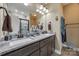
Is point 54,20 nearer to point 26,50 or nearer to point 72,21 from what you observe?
point 72,21

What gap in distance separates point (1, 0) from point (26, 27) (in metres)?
0.67

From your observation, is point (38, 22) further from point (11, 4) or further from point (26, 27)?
point (11, 4)

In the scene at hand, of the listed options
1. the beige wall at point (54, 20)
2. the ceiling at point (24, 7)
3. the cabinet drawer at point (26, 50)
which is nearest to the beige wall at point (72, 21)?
the beige wall at point (54, 20)

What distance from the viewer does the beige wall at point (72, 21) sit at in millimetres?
2080

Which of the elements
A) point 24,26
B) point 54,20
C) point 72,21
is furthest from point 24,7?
point 72,21

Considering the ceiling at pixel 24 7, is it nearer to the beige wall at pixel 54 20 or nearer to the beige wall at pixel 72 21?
the beige wall at pixel 54 20

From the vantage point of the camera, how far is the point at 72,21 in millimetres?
2107

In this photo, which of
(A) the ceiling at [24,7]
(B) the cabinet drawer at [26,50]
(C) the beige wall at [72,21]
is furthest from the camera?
(C) the beige wall at [72,21]

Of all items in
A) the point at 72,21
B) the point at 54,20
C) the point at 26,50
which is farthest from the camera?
the point at 54,20

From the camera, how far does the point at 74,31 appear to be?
218 cm

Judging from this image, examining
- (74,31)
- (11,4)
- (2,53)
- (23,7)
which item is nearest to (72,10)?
(74,31)

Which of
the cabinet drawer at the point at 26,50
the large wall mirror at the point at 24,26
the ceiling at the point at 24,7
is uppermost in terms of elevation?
the ceiling at the point at 24,7

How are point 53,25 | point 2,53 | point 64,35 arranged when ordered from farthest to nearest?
point 53,25 < point 64,35 < point 2,53

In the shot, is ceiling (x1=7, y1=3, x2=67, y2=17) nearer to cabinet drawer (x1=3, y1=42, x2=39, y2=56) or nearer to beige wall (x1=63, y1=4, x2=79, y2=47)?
beige wall (x1=63, y1=4, x2=79, y2=47)
